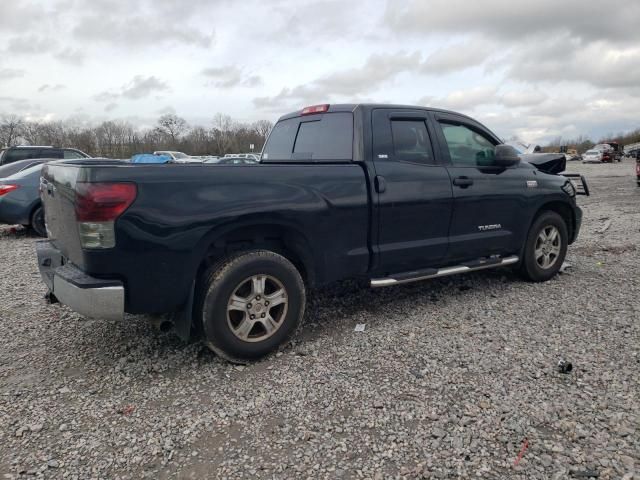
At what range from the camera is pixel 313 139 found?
14.5 feet

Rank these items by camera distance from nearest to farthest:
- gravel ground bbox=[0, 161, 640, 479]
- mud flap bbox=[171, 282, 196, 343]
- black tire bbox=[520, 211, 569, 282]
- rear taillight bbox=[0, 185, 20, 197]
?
gravel ground bbox=[0, 161, 640, 479]
mud flap bbox=[171, 282, 196, 343]
black tire bbox=[520, 211, 569, 282]
rear taillight bbox=[0, 185, 20, 197]

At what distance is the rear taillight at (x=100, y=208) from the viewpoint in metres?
2.78

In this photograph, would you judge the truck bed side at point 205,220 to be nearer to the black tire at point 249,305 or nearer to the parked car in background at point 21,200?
the black tire at point 249,305

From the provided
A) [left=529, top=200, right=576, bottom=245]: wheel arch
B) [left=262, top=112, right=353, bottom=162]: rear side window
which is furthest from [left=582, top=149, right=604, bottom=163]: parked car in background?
[left=262, top=112, right=353, bottom=162]: rear side window

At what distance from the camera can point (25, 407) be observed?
2.88m

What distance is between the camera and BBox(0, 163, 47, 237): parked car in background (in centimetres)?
859

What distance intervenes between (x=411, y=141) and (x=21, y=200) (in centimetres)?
793

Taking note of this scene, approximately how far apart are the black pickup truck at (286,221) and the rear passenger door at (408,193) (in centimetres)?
1

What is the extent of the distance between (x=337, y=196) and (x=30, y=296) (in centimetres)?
390

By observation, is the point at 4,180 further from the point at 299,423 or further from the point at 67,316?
the point at 299,423

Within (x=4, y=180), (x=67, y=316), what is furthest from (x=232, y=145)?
(x=67, y=316)

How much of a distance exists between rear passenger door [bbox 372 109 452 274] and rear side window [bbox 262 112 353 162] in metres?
0.28

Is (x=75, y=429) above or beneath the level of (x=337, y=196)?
beneath

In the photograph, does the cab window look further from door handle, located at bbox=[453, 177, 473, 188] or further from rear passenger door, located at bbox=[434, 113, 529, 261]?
door handle, located at bbox=[453, 177, 473, 188]
